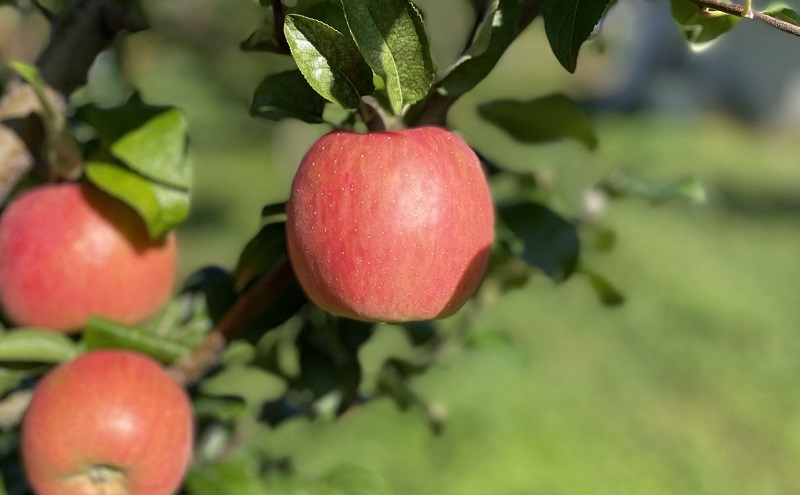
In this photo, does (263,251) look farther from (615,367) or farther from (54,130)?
(615,367)

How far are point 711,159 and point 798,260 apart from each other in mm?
2502

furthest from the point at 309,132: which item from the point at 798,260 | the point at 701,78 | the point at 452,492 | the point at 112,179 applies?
the point at 701,78

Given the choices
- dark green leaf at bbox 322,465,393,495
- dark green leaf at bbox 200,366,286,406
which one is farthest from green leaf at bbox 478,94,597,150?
dark green leaf at bbox 200,366,286,406

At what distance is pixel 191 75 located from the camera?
860cm

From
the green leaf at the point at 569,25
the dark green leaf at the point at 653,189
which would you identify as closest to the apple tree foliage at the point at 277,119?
the green leaf at the point at 569,25

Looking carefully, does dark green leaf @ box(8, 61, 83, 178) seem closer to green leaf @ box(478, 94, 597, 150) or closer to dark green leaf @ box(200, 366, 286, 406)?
green leaf @ box(478, 94, 597, 150)

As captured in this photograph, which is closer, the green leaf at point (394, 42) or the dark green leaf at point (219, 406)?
the green leaf at point (394, 42)

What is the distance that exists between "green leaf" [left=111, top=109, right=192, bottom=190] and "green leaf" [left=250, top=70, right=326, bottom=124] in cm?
13

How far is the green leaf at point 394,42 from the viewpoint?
0.68m

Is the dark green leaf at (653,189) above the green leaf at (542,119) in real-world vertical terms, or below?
below

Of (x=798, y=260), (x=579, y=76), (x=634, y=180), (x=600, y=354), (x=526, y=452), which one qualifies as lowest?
(x=579, y=76)

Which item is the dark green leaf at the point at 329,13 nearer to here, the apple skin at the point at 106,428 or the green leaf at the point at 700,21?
the green leaf at the point at 700,21

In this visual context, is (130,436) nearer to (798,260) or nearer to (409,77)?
(409,77)

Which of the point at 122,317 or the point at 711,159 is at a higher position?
the point at 122,317
